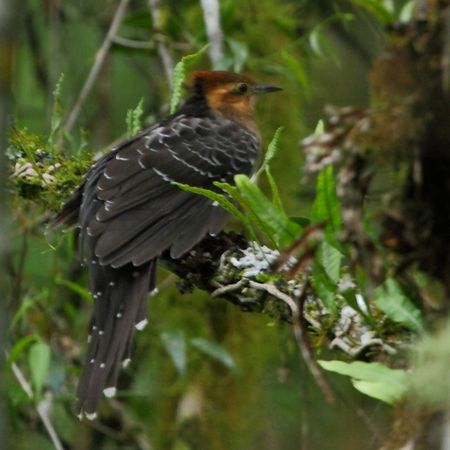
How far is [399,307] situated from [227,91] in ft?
10.7

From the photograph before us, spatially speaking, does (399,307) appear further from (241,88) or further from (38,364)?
(241,88)

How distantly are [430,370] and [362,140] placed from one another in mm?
464

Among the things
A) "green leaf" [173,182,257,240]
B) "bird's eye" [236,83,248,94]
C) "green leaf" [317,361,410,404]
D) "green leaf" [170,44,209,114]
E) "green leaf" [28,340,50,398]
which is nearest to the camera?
"green leaf" [317,361,410,404]

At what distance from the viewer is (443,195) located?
2084mm

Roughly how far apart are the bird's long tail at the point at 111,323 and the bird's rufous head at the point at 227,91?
4.87 ft

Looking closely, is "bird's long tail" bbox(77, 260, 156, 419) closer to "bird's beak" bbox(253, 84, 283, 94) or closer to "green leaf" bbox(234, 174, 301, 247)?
"green leaf" bbox(234, 174, 301, 247)

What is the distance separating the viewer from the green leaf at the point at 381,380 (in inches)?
88.7

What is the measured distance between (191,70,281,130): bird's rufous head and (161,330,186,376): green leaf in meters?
1.12

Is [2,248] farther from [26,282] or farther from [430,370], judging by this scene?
[26,282]

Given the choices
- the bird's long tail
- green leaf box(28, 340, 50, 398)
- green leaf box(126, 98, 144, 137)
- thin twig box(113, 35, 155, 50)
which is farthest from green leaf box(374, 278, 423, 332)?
thin twig box(113, 35, 155, 50)

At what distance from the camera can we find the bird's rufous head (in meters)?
5.46

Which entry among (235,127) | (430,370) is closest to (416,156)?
(430,370)

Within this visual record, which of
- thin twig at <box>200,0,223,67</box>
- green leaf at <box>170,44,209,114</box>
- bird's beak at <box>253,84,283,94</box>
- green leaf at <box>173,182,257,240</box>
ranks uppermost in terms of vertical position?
thin twig at <box>200,0,223,67</box>

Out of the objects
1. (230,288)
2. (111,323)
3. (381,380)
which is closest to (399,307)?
(381,380)
